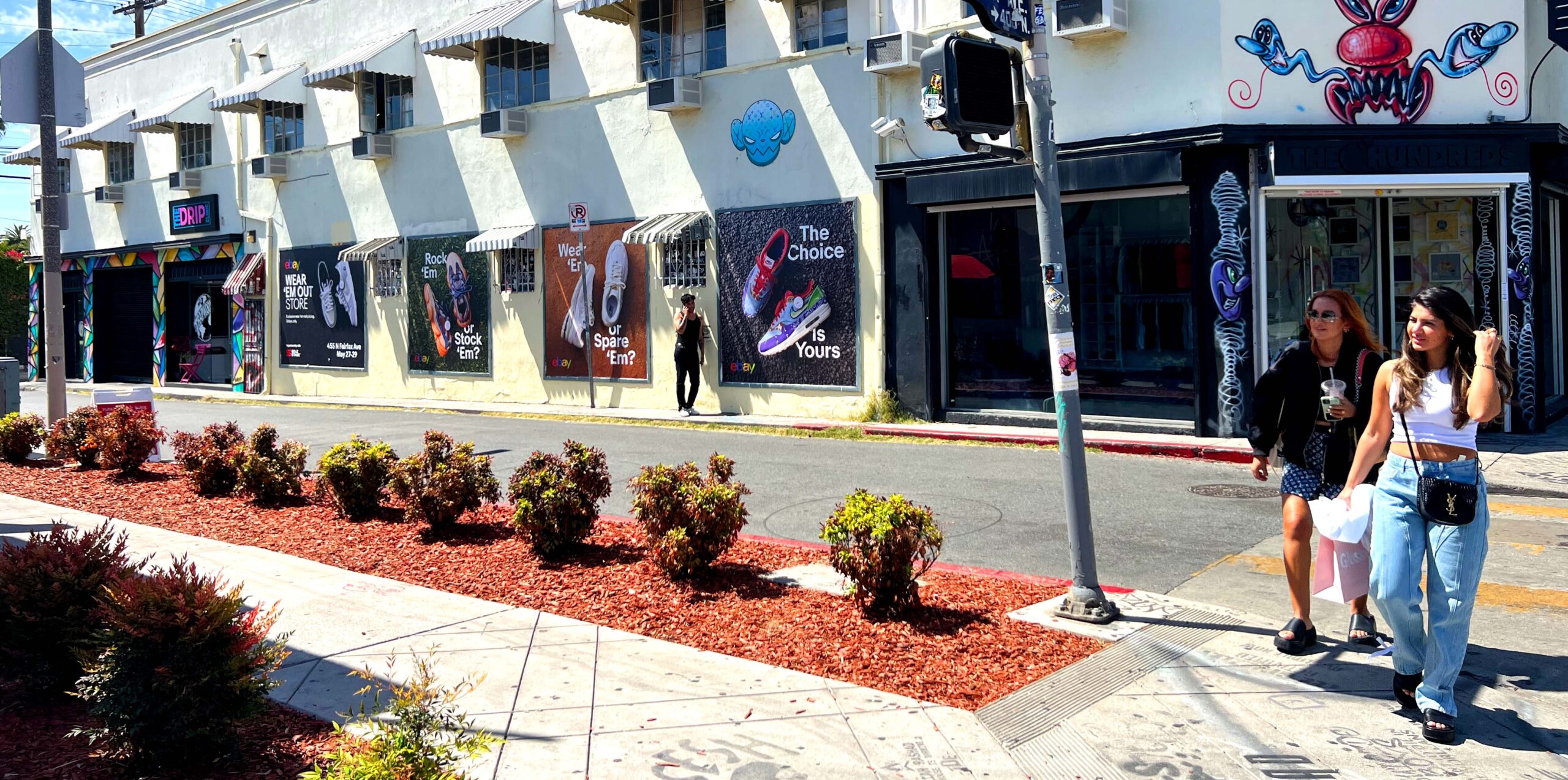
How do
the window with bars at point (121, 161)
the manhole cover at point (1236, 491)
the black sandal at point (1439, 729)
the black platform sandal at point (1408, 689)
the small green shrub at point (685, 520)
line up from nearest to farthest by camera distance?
the black sandal at point (1439, 729)
the black platform sandal at point (1408, 689)
the small green shrub at point (685, 520)
the manhole cover at point (1236, 491)
the window with bars at point (121, 161)

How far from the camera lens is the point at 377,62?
78.0ft

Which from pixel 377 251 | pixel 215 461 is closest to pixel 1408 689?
pixel 215 461

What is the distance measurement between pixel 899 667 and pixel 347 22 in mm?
Result: 24972

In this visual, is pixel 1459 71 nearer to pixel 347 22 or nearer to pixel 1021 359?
pixel 1021 359

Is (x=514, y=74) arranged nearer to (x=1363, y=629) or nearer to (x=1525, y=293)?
(x=1525, y=293)

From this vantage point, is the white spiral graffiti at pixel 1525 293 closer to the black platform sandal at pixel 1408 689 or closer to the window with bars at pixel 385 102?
the black platform sandal at pixel 1408 689

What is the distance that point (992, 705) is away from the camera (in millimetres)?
5195

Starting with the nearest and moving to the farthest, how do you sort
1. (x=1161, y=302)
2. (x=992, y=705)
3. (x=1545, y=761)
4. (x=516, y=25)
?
(x=1545, y=761), (x=992, y=705), (x=1161, y=302), (x=516, y=25)

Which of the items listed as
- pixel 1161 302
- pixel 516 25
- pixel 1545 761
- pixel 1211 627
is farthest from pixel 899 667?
pixel 516 25

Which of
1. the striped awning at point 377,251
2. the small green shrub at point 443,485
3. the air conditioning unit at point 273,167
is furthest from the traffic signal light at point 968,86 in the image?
the air conditioning unit at point 273,167

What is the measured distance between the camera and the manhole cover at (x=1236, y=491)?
1068cm

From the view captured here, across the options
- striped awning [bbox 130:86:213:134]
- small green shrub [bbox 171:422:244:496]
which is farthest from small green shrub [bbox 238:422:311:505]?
striped awning [bbox 130:86:213:134]

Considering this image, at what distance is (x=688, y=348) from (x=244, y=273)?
14.6 metres

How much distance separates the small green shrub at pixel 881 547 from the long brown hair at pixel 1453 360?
234 centimetres
